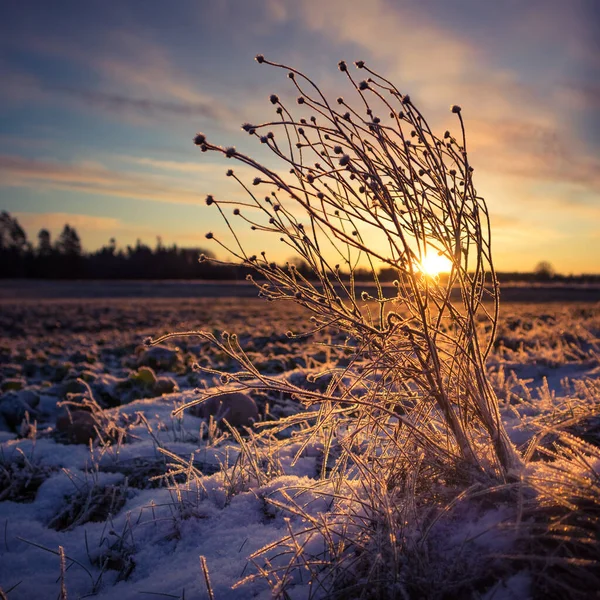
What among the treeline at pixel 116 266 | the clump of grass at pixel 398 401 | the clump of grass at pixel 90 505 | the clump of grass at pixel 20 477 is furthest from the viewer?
the treeline at pixel 116 266

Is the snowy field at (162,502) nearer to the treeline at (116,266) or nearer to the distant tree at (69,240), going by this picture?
the treeline at (116,266)

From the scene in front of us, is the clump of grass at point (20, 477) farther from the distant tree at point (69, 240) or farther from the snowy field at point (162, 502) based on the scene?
the distant tree at point (69, 240)

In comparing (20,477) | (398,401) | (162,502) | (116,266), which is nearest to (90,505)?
(162,502)

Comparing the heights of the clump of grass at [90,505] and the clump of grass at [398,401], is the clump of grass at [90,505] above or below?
below

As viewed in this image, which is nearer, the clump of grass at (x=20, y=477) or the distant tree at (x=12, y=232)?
the clump of grass at (x=20, y=477)

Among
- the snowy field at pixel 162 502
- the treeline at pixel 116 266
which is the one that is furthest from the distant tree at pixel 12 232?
the snowy field at pixel 162 502

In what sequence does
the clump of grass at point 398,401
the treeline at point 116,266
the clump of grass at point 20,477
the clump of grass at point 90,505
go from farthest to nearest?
1. the treeline at point 116,266
2. the clump of grass at point 20,477
3. the clump of grass at point 90,505
4. the clump of grass at point 398,401

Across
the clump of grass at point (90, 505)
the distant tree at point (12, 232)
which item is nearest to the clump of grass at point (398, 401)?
the clump of grass at point (90, 505)

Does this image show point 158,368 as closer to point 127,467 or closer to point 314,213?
point 127,467

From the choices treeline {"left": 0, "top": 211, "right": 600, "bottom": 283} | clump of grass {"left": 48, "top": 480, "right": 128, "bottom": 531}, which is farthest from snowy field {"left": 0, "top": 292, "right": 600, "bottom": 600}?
treeline {"left": 0, "top": 211, "right": 600, "bottom": 283}

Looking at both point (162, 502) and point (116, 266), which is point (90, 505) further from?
point (116, 266)

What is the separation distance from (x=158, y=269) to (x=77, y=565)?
57100 mm

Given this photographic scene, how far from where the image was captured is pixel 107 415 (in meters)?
4.11

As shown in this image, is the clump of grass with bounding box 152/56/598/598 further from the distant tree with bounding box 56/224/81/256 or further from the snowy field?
the distant tree with bounding box 56/224/81/256
